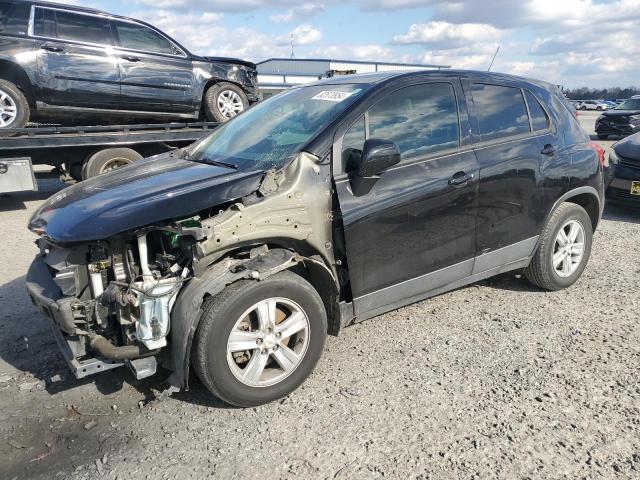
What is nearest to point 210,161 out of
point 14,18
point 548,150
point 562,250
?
point 548,150

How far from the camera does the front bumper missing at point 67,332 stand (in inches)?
105

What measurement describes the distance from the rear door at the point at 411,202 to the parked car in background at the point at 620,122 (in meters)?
17.8

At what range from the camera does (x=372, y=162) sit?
119 inches

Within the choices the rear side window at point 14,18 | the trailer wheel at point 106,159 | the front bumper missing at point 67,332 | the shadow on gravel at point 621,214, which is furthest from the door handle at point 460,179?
the rear side window at point 14,18

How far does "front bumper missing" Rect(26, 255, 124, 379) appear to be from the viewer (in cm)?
266

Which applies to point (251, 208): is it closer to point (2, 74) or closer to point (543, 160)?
point (543, 160)

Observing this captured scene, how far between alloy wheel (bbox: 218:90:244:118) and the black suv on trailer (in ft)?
0.06

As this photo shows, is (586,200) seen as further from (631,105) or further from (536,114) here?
(631,105)

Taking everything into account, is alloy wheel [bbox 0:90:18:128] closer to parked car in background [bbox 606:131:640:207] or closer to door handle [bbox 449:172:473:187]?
door handle [bbox 449:172:473:187]

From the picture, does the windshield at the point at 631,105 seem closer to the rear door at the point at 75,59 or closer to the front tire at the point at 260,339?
the rear door at the point at 75,59

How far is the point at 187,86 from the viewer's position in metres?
8.50

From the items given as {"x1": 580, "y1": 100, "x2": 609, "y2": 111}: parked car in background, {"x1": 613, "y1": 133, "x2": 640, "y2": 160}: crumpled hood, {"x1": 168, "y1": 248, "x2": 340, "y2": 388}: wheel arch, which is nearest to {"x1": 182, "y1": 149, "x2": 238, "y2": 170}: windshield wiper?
{"x1": 168, "y1": 248, "x2": 340, "y2": 388}: wheel arch

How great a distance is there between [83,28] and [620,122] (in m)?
18.1

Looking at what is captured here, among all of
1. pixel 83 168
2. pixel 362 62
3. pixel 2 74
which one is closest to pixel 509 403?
pixel 83 168
